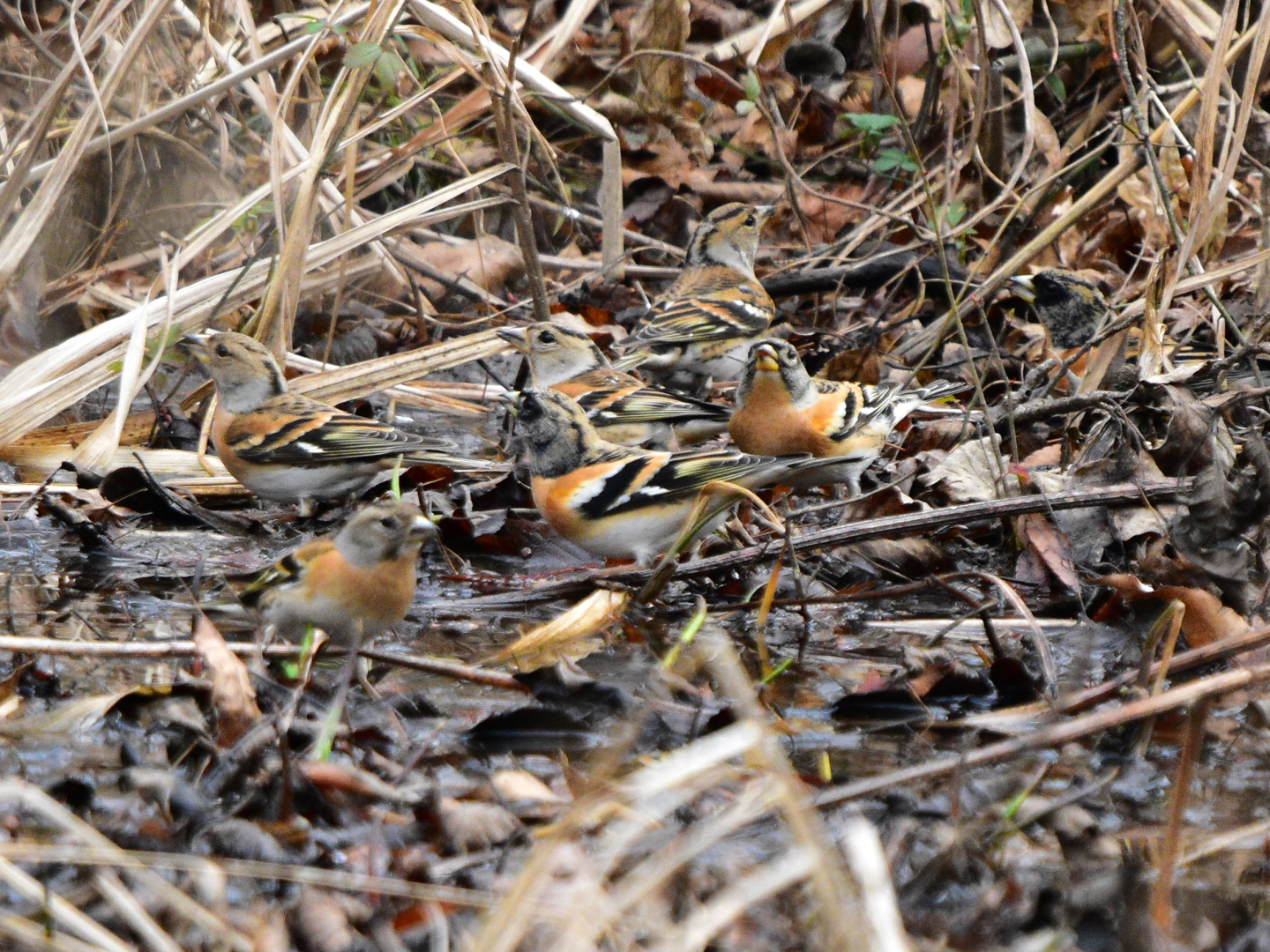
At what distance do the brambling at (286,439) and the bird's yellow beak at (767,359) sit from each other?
1204 millimetres

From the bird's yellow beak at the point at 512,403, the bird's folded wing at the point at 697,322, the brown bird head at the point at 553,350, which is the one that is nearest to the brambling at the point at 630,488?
the bird's yellow beak at the point at 512,403

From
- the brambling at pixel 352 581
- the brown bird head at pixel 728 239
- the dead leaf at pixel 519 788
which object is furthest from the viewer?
the brown bird head at pixel 728 239

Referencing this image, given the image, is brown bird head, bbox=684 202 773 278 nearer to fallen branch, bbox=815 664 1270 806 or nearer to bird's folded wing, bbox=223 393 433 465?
bird's folded wing, bbox=223 393 433 465

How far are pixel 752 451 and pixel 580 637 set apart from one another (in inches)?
98.1

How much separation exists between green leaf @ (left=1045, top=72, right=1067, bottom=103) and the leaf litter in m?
0.03

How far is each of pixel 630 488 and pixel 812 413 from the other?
128 centimetres

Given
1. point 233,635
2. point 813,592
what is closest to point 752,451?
point 813,592

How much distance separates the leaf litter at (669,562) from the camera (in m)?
2.46

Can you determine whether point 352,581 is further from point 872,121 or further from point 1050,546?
point 872,121

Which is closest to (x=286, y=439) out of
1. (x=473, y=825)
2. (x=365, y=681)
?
(x=365, y=681)

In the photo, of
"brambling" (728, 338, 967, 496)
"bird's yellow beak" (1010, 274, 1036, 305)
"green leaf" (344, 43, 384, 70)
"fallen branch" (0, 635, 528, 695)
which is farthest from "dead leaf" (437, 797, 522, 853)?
"bird's yellow beak" (1010, 274, 1036, 305)

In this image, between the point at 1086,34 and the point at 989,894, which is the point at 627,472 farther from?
the point at 1086,34

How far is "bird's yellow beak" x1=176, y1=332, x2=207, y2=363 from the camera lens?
6.14 m

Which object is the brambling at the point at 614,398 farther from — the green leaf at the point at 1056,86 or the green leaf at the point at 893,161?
the green leaf at the point at 1056,86
